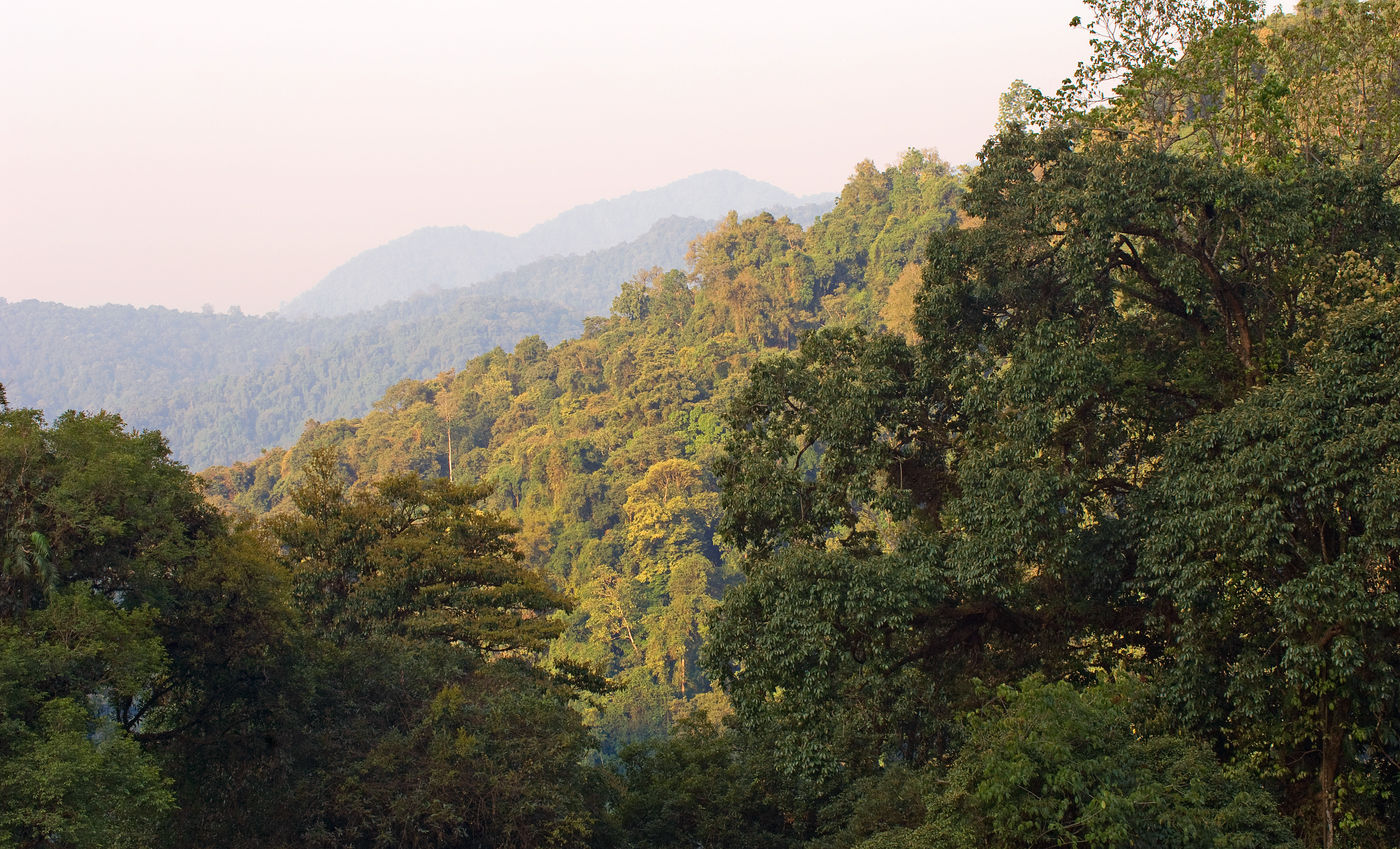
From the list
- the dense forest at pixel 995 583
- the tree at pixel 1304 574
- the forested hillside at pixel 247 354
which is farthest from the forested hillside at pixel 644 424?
the forested hillside at pixel 247 354

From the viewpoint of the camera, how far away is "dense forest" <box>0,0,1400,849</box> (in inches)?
288

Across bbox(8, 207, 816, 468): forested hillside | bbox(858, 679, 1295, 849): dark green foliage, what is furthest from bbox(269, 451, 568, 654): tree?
bbox(8, 207, 816, 468): forested hillside

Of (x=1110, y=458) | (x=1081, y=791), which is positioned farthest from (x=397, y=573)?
(x=1081, y=791)

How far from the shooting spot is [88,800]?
7.82 meters

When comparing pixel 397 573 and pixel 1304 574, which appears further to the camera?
pixel 397 573

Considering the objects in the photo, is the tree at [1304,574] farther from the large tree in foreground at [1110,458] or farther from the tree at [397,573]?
the tree at [397,573]

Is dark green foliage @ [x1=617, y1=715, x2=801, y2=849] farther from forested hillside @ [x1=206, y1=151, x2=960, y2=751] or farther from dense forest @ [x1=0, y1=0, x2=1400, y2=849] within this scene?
forested hillside @ [x1=206, y1=151, x2=960, y2=751]

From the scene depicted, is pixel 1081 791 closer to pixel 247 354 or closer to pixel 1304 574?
pixel 1304 574

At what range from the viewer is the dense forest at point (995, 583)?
7312 millimetres

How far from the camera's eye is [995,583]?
9219 mm

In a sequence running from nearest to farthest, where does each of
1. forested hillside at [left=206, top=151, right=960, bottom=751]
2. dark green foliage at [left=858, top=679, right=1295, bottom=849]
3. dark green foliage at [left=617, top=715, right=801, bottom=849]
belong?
dark green foliage at [left=858, top=679, right=1295, bottom=849] → dark green foliage at [left=617, top=715, right=801, bottom=849] → forested hillside at [left=206, top=151, right=960, bottom=751]

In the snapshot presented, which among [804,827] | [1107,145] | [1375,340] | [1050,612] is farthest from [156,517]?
[1375,340]

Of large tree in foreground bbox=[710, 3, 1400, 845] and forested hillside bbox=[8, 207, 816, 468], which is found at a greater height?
forested hillside bbox=[8, 207, 816, 468]

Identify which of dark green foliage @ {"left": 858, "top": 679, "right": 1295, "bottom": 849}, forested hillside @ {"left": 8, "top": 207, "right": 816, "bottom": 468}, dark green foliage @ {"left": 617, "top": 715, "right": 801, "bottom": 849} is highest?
forested hillside @ {"left": 8, "top": 207, "right": 816, "bottom": 468}
